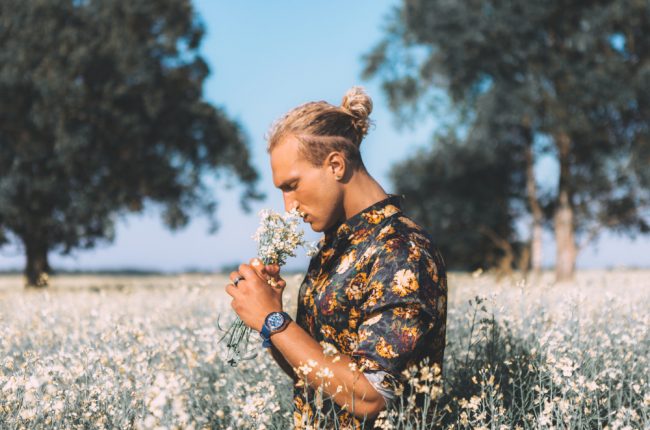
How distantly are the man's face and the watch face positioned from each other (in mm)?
558

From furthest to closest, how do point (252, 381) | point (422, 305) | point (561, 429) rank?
point (252, 381) < point (561, 429) < point (422, 305)

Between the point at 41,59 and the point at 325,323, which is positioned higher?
the point at 41,59

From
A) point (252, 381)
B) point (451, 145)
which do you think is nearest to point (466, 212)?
point (451, 145)

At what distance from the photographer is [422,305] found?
8.95ft

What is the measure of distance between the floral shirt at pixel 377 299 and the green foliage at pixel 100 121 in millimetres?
17951

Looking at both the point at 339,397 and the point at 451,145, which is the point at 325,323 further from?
the point at 451,145

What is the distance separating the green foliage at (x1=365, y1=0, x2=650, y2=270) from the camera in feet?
64.8

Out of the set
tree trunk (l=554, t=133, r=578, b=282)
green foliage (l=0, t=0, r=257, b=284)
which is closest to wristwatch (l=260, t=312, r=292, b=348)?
green foliage (l=0, t=0, r=257, b=284)

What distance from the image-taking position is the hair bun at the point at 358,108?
10.8 feet

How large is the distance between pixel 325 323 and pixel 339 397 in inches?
18.3

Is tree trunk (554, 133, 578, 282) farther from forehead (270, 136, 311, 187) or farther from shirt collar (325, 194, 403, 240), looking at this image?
forehead (270, 136, 311, 187)

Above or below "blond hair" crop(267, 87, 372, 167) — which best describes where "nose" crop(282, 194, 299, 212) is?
below

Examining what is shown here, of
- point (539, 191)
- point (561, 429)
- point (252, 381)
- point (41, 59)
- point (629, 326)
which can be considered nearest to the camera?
Answer: point (561, 429)

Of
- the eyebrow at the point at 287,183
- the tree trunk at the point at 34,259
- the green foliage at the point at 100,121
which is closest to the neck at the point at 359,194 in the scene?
the eyebrow at the point at 287,183
